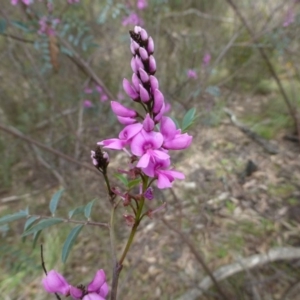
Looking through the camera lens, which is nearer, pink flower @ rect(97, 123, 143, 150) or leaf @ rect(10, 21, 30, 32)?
pink flower @ rect(97, 123, 143, 150)

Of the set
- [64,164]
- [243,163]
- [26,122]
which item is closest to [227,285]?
[243,163]

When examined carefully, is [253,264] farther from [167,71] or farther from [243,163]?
[167,71]

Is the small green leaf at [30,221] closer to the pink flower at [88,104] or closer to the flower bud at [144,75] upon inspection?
the flower bud at [144,75]

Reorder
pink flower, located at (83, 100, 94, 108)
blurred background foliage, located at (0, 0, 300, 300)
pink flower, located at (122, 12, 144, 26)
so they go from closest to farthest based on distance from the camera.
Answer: blurred background foliage, located at (0, 0, 300, 300) → pink flower, located at (122, 12, 144, 26) → pink flower, located at (83, 100, 94, 108)

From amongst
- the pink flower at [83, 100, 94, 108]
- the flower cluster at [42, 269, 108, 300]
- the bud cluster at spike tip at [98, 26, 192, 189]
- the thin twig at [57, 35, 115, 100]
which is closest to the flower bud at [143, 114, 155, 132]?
the bud cluster at spike tip at [98, 26, 192, 189]

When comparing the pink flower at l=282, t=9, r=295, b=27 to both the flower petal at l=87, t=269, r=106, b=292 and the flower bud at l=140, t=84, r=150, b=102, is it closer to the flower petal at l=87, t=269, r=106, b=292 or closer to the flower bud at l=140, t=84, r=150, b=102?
the flower bud at l=140, t=84, r=150, b=102
